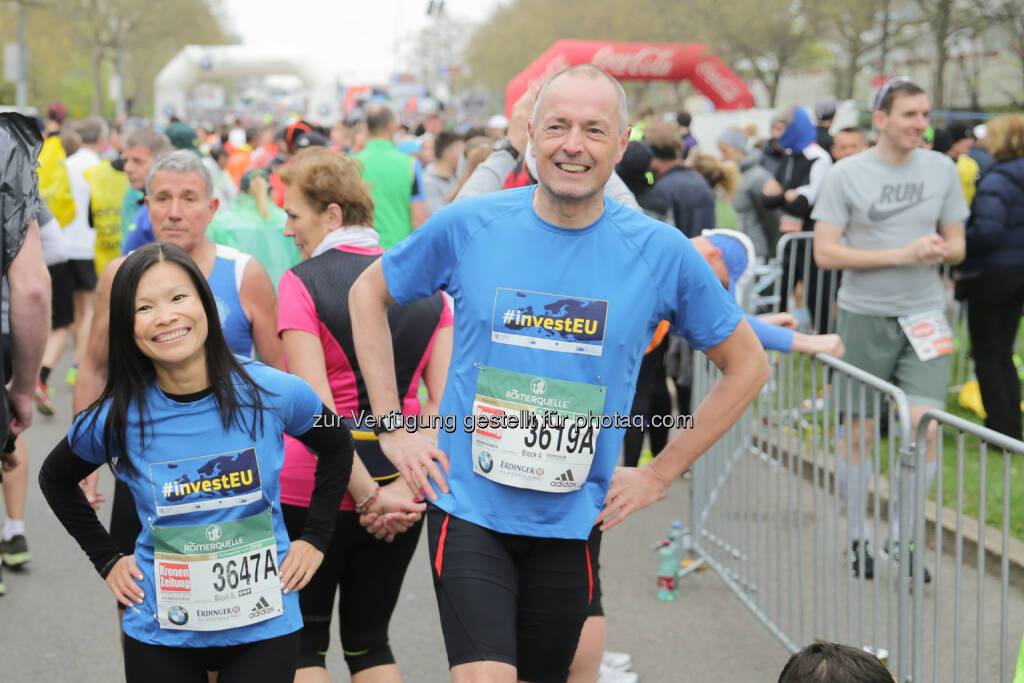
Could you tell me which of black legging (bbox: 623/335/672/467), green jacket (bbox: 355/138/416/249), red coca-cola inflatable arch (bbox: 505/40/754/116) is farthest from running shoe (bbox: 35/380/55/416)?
red coca-cola inflatable arch (bbox: 505/40/754/116)

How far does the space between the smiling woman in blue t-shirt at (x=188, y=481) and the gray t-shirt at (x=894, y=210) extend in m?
3.66

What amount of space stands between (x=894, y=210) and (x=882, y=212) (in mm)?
57

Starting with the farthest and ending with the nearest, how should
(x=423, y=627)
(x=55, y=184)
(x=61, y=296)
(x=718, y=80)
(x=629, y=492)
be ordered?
(x=718, y=80)
(x=61, y=296)
(x=55, y=184)
(x=423, y=627)
(x=629, y=492)

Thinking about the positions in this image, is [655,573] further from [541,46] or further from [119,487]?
[541,46]

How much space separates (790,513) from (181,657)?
3.03m

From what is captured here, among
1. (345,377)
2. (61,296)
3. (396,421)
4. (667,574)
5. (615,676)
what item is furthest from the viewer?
(61,296)

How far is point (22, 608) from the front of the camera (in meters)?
5.69

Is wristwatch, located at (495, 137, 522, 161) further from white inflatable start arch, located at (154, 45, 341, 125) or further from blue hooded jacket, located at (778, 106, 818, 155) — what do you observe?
white inflatable start arch, located at (154, 45, 341, 125)

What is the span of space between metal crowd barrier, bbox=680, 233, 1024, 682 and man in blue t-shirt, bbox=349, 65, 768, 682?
1140mm

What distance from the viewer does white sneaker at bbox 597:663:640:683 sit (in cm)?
486

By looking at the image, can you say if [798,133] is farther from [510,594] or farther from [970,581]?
[510,594]

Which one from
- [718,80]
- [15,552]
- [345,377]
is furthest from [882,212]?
[718,80]

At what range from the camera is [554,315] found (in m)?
3.02

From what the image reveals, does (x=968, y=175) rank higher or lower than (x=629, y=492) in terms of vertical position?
higher
